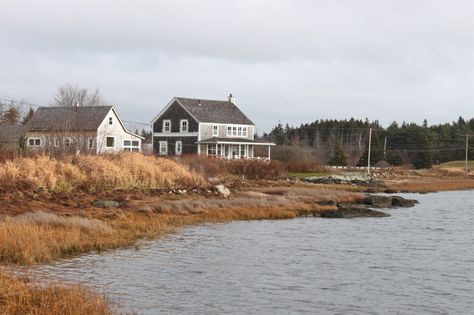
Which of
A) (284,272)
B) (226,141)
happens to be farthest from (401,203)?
(226,141)

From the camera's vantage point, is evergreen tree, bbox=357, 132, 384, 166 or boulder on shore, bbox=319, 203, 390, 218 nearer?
boulder on shore, bbox=319, 203, 390, 218

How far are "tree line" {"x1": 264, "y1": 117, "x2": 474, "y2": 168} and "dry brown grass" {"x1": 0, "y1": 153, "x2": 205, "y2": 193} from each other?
41509 millimetres

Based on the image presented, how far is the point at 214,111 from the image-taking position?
242 feet

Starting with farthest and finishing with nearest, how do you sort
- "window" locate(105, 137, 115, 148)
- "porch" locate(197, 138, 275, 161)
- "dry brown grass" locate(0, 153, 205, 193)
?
"window" locate(105, 137, 115, 148) < "porch" locate(197, 138, 275, 161) < "dry brown grass" locate(0, 153, 205, 193)

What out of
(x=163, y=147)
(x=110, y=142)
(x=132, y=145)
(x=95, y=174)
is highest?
(x=110, y=142)

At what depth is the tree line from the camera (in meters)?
104

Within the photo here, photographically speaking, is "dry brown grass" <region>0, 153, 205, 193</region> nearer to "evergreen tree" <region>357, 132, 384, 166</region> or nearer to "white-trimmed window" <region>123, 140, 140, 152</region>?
"white-trimmed window" <region>123, 140, 140, 152</region>

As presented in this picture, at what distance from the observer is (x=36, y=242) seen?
17031 mm

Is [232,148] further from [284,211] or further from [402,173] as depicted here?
[284,211]

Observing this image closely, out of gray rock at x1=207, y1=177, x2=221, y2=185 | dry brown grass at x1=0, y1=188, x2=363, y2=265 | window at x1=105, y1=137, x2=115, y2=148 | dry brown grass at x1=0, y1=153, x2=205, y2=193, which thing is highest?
window at x1=105, y1=137, x2=115, y2=148

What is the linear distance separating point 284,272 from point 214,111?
5739 centimetres

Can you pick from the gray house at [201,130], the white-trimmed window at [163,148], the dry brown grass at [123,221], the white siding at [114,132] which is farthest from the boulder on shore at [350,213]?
the white-trimmed window at [163,148]

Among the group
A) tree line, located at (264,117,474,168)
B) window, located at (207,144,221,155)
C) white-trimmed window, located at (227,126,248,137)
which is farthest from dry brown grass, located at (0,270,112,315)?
tree line, located at (264,117,474,168)

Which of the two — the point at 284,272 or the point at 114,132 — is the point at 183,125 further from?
the point at 284,272
